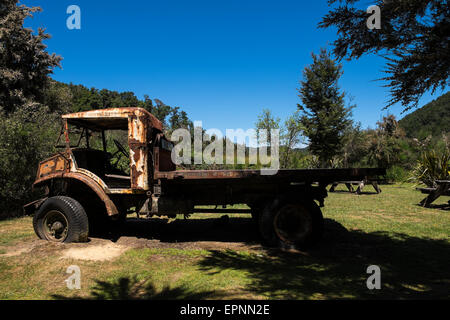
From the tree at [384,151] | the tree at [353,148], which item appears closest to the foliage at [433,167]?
the tree at [384,151]

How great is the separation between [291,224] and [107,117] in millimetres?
4066

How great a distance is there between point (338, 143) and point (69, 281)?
24180 mm

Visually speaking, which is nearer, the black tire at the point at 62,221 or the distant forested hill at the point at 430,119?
the black tire at the point at 62,221

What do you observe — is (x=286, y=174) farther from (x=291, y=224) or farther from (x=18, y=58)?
(x=18, y=58)

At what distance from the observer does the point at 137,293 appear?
3.15 m

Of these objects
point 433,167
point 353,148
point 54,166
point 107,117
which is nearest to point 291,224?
point 107,117

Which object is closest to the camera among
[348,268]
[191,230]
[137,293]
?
[137,293]

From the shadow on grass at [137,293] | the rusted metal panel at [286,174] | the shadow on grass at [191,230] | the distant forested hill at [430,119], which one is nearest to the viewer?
the shadow on grass at [137,293]

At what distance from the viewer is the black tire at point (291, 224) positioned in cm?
469

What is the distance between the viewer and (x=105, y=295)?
3133 millimetres

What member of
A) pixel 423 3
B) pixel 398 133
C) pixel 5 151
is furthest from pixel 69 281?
pixel 398 133

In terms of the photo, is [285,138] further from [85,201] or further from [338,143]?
[85,201]

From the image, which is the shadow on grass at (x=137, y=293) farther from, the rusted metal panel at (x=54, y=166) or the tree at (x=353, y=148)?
the tree at (x=353, y=148)

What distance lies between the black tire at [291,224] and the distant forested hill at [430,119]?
5409 cm
